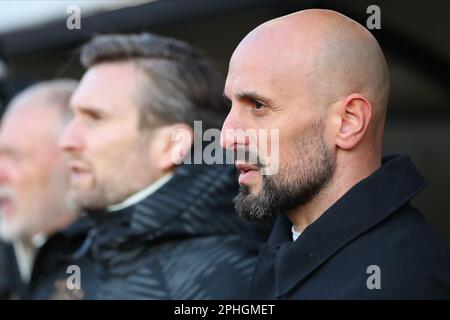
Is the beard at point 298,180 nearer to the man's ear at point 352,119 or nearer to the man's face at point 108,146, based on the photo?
the man's ear at point 352,119

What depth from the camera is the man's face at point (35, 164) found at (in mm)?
2879

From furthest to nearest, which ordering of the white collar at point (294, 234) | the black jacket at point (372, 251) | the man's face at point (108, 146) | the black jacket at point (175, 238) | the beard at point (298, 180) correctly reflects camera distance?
the man's face at point (108, 146), the black jacket at point (175, 238), the white collar at point (294, 234), the beard at point (298, 180), the black jacket at point (372, 251)

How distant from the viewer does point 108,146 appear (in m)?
2.17

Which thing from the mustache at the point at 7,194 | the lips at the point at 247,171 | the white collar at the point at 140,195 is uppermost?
the mustache at the point at 7,194

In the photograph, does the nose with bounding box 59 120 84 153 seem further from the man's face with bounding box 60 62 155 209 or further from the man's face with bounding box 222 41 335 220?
the man's face with bounding box 222 41 335 220

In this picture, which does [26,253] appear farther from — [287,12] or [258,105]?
[258,105]

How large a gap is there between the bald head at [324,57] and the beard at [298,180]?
0.27ft

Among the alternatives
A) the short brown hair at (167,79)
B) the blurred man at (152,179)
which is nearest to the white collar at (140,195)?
the blurred man at (152,179)

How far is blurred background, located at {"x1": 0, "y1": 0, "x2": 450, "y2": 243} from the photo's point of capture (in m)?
3.04

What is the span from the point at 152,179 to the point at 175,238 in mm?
193

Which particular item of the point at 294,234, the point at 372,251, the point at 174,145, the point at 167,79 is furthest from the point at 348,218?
the point at 167,79

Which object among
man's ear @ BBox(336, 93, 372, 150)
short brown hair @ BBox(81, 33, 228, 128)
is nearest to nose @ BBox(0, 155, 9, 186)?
short brown hair @ BBox(81, 33, 228, 128)
